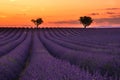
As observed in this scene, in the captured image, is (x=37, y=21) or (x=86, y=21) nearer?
(x=86, y=21)

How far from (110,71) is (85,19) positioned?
2865 inches

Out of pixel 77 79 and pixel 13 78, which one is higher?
pixel 77 79

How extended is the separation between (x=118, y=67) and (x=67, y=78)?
2984 mm

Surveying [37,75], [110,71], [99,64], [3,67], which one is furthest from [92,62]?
[37,75]

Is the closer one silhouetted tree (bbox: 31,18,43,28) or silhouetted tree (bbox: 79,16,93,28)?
silhouetted tree (bbox: 79,16,93,28)

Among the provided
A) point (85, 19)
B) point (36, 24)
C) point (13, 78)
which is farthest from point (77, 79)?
point (36, 24)

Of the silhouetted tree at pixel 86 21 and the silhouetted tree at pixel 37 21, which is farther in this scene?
the silhouetted tree at pixel 37 21

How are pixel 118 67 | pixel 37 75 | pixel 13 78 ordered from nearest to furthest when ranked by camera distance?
pixel 37 75 < pixel 118 67 < pixel 13 78

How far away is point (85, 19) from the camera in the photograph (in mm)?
81750

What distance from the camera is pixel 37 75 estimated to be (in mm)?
7371

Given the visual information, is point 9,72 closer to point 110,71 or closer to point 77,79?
point 110,71

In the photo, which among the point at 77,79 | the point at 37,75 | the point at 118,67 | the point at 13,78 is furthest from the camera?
the point at 13,78

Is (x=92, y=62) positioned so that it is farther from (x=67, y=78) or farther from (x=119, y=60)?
(x=67, y=78)

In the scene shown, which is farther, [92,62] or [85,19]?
[85,19]
